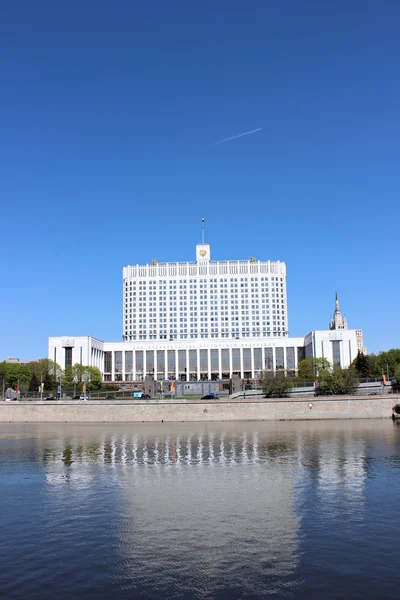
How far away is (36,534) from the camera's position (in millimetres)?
20109

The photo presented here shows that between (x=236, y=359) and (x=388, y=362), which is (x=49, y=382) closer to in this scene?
(x=236, y=359)

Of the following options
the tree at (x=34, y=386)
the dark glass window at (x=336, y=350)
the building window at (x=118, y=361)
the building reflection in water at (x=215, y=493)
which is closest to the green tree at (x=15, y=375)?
the tree at (x=34, y=386)

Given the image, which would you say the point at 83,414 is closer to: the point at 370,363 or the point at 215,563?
the point at 215,563

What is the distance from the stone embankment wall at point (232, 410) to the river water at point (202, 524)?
34.6 metres

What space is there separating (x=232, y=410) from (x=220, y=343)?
9810 cm

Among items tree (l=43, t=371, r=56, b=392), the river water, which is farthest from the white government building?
the river water

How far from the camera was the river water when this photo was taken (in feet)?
50.0

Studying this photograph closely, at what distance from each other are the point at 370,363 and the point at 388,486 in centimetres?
10873

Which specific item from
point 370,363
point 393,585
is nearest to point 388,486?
point 393,585

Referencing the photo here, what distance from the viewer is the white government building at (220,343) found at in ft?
533

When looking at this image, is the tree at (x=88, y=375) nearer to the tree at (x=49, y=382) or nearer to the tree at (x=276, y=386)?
the tree at (x=49, y=382)

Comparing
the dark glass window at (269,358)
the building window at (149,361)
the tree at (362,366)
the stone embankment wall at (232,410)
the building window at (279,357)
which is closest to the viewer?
the stone embankment wall at (232,410)

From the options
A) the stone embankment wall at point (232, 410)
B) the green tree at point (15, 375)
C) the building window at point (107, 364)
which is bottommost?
the stone embankment wall at point (232, 410)

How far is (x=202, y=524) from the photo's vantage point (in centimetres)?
2094
